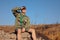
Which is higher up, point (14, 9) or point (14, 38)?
point (14, 9)

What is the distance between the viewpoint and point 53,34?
17.1 metres

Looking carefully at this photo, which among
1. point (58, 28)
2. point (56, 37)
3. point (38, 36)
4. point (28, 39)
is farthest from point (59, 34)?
point (28, 39)

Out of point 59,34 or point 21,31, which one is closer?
point 21,31

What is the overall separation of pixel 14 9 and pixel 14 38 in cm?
147

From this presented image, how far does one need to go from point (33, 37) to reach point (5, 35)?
1383 millimetres

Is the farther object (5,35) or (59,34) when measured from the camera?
(59,34)

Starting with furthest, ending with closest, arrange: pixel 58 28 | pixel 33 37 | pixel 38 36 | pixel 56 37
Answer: pixel 58 28, pixel 56 37, pixel 38 36, pixel 33 37

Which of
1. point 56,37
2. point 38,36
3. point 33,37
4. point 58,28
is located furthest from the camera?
point 58,28

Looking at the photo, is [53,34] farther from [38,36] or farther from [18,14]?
[18,14]

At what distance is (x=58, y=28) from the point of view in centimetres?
1895

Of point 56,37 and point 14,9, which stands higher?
point 14,9

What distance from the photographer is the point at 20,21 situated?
11.9m

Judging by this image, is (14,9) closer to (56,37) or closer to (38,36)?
(38,36)

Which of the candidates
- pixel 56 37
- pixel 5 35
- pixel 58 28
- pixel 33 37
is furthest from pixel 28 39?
pixel 58 28
